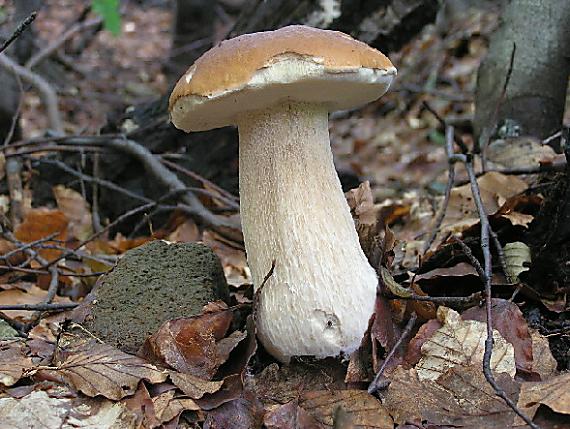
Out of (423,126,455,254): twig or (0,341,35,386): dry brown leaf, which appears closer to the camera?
(0,341,35,386): dry brown leaf

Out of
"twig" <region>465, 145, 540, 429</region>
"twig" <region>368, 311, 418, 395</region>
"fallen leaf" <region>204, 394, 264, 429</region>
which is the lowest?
"fallen leaf" <region>204, 394, 264, 429</region>

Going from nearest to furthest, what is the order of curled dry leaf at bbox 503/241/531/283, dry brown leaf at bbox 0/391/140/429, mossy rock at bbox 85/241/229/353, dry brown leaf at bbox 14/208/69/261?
dry brown leaf at bbox 0/391/140/429, mossy rock at bbox 85/241/229/353, curled dry leaf at bbox 503/241/531/283, dry brown leaf at bbox 14/208/69/261

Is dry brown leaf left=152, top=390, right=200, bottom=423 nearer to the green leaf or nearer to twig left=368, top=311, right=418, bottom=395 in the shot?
twig left=368, top=311, right=418, bottom=395

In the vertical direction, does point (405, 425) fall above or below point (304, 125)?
below

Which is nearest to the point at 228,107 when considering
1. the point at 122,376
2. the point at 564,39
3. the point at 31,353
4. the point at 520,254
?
the point at 122,376

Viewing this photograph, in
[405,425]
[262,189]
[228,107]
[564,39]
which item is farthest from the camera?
[564,39]

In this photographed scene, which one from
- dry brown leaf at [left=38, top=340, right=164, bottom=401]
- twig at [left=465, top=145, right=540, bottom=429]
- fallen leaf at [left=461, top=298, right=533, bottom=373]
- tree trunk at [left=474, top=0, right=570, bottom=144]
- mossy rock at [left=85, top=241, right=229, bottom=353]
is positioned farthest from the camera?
tree trunk at [left=474, top=0, right=570, bottom=144]

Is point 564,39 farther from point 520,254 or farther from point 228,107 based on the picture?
point 228,107

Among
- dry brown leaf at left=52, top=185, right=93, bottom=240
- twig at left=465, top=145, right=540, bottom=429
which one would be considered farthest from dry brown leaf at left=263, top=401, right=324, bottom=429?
dry brown leaf at left=52, top=185, right=93, bottom=240

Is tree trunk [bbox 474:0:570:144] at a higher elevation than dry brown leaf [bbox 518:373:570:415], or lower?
higher
